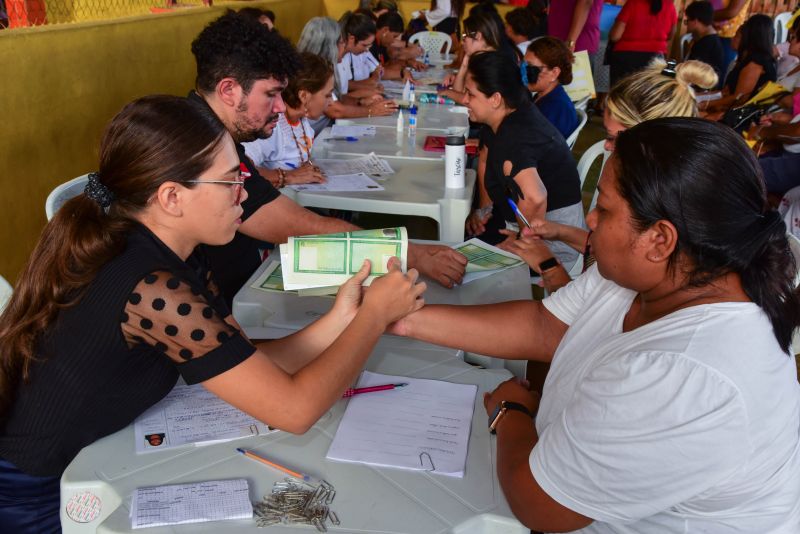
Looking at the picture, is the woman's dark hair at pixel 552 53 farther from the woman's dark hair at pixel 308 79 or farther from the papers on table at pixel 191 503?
the papers on table at pixel 191 503

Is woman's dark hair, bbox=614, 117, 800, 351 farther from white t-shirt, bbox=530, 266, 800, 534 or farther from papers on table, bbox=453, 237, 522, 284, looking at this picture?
papers on table, bbox=453, 237, 522, 284


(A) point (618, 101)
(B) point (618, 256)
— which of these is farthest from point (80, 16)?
(B) point (618, 256)

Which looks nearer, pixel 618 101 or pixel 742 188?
pixel 742 188

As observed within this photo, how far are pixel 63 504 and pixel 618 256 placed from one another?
0.99 metres

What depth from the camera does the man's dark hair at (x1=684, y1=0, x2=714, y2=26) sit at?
281 inches

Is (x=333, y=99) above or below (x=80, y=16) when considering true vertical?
below

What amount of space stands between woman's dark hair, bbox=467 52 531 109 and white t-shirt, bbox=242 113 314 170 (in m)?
0.89

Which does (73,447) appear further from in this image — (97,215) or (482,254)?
(482,254)

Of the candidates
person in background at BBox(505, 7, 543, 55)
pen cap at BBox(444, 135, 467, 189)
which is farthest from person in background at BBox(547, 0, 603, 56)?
pen cap at BBox(444, 135, 467, 189)

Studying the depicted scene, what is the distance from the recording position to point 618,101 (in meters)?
2.32

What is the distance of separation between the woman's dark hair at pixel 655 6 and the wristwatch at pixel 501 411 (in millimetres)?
6553

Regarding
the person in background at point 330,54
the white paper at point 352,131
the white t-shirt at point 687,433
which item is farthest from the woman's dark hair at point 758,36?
the white t-shirt at point 687,433

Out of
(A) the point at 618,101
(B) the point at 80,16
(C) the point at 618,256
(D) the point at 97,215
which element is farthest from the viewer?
(B) the point at 80,16

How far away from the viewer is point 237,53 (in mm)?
2250
